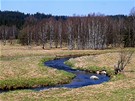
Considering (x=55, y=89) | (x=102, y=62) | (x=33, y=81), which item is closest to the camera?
(x=55, y=89)

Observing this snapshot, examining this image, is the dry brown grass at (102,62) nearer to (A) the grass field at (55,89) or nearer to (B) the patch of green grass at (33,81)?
(A) the grass field at (55,89)

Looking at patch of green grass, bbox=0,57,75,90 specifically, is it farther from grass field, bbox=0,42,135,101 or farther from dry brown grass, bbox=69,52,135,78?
dry brown grass, bbox=69,52,135,78

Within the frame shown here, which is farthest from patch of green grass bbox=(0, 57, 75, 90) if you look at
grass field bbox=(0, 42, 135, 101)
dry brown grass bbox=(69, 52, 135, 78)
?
dry brown grass bbox=(69, 52, 135, 78)

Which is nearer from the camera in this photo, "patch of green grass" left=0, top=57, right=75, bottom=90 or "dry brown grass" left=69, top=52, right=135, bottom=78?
"patch of green grass" left=0, top=57, right=75, bottom=90

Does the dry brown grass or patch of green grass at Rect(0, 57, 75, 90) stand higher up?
the dry brown grass

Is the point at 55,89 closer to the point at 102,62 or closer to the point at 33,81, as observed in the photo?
the point at 33,81

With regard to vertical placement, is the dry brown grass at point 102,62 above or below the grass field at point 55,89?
above

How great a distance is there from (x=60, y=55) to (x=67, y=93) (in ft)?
160

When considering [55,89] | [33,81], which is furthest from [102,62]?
[55,89]

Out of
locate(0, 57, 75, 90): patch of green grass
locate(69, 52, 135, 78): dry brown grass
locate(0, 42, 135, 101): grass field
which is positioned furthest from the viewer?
locate(69, 52, 135, 78): dry brown grass

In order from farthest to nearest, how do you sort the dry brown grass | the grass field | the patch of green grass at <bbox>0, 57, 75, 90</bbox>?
the dry brown grass → the patch of green grass at <bbox>0, 57, 75, 90</bbox> → the grass field

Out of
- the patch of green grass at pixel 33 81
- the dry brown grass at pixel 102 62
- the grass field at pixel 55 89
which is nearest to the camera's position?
the grass field at pixel 55 89

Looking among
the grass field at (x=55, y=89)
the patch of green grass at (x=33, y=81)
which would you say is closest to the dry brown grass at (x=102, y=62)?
the grass field at (x=55, y=89)

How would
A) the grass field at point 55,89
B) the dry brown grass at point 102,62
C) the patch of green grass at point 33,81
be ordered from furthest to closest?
the dry brown grass at point 102,62 → the patch of green grass at point 33,81 → the grass field at point 55,89
